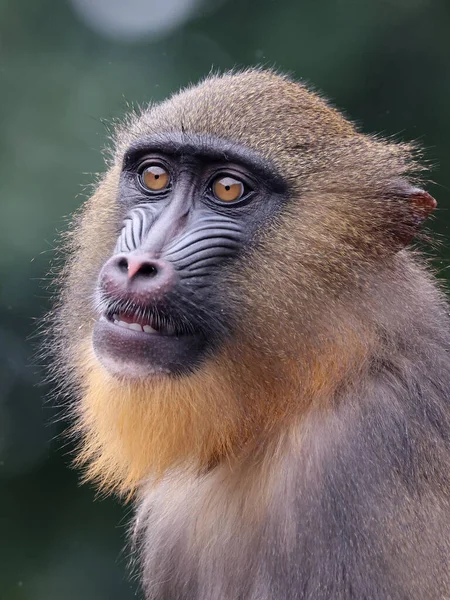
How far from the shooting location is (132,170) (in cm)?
326

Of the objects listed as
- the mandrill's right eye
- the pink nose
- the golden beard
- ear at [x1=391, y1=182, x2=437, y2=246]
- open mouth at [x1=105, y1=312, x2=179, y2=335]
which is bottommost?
the golden beard

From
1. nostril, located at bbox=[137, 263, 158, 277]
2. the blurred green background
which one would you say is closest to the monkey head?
nostril, located at bbox=[137, 263, 158, 277]

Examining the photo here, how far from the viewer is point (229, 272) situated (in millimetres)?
2863

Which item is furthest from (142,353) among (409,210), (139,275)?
(409,210)

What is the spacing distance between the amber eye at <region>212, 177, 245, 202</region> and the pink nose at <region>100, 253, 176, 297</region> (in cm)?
41

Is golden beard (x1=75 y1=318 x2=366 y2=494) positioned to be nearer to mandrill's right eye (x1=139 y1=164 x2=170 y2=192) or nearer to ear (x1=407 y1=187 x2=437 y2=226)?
ear (x1=407 y1=187 x2=437 y2=226)

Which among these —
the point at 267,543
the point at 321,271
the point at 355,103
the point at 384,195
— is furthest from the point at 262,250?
the point at 355,103

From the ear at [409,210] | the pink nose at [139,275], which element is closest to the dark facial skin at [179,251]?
the pink nose at [139,275]

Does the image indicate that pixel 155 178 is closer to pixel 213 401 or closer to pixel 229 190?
pixel 229 190

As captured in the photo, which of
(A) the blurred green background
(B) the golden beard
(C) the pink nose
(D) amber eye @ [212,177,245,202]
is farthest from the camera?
(A) the blurred green background

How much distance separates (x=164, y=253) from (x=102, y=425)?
2.17 feet

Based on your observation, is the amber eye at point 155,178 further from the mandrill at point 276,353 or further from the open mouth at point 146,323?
the open mouth at point 146,323

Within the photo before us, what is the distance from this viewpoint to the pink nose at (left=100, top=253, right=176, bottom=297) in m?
2.65

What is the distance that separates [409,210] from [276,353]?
0.72 m
